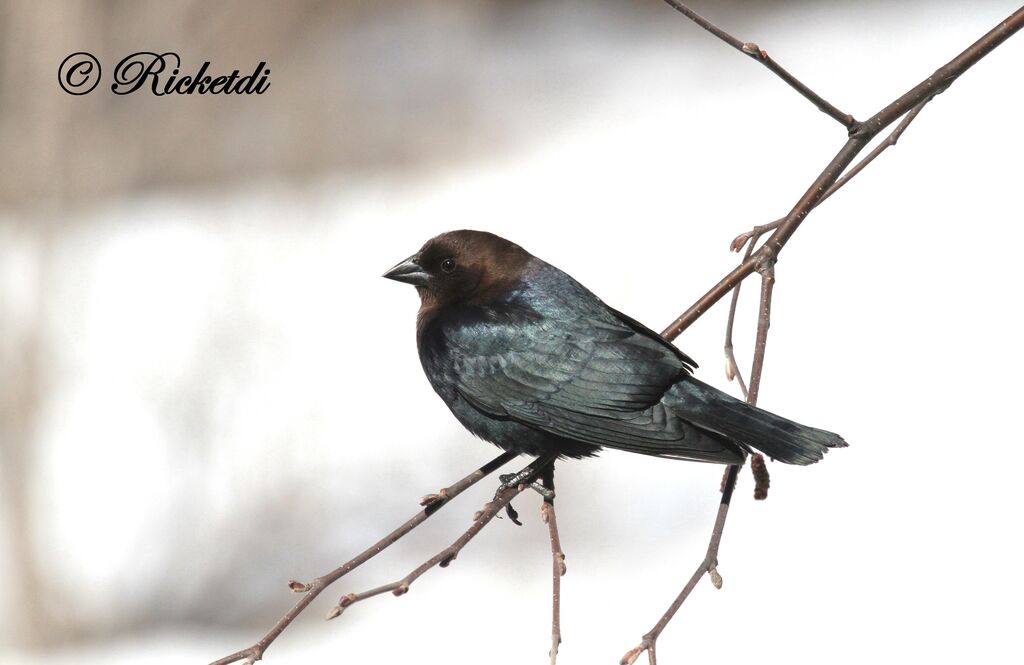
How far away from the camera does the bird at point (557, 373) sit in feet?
5.10

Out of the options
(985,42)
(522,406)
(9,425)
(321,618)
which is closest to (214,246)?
(9,425)

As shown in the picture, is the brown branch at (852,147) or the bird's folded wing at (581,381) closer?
the brown branch at (852,147)

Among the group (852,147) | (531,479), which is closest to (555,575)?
(531,479)

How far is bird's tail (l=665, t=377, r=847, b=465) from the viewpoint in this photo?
4.84ft

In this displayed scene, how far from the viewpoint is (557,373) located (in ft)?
5.58

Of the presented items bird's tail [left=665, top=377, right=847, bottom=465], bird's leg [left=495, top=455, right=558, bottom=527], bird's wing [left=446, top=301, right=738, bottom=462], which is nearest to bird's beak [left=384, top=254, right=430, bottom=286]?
bird's wing [left=446, top=301, right=738, bottom=462]

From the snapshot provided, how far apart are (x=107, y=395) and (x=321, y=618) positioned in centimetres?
140

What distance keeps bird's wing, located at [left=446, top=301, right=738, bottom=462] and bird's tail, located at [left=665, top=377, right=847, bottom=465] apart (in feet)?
0.09

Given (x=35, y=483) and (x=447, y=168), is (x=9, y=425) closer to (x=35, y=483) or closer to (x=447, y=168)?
(x=35, y=483)

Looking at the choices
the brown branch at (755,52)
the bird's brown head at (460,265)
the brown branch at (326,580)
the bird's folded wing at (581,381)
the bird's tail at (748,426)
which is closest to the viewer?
the brown branch at (326,580)

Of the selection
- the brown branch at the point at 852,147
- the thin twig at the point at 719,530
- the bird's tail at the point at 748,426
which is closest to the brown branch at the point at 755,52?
the brown branch at the point at 852,147

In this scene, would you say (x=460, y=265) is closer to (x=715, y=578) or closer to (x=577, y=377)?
(x=577, y=377)

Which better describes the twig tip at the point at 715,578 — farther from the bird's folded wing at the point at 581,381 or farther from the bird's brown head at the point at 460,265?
the bird's brown head at the point at 460,265

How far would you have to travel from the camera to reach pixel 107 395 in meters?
5.08
